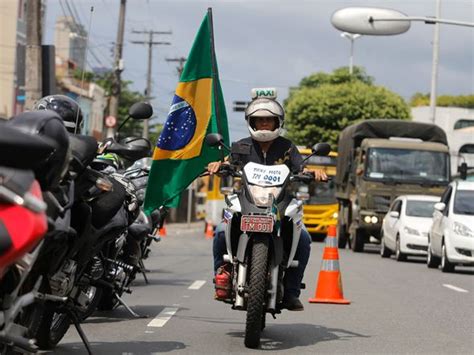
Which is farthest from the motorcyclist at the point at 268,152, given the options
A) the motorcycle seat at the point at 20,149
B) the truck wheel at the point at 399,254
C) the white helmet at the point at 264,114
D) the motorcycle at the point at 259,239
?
the truck wheel at the point at 399,254

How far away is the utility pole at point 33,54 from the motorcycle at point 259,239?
15097mm

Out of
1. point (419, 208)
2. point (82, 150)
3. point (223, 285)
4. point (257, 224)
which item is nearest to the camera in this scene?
point (82, 150)

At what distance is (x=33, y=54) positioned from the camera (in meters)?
24.5

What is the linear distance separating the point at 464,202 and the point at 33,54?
29.2 ft

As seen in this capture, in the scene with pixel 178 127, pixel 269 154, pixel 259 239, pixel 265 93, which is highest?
pixel 265 93

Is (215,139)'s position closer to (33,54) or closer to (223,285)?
(223,285)

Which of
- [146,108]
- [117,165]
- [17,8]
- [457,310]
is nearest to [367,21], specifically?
[457,310]

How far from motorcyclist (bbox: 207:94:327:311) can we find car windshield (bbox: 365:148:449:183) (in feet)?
68.4

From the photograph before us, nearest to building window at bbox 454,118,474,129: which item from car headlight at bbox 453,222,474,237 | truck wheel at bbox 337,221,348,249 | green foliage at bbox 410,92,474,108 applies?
green foliage at bbox 410,92,474,108

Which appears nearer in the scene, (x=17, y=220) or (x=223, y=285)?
(x=17, y=220)

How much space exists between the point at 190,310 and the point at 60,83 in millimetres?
58426

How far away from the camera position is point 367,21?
1216 inches

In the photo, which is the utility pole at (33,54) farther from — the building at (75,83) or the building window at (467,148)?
the building at (75,83)

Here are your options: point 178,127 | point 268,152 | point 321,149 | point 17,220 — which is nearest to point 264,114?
point 268,152
